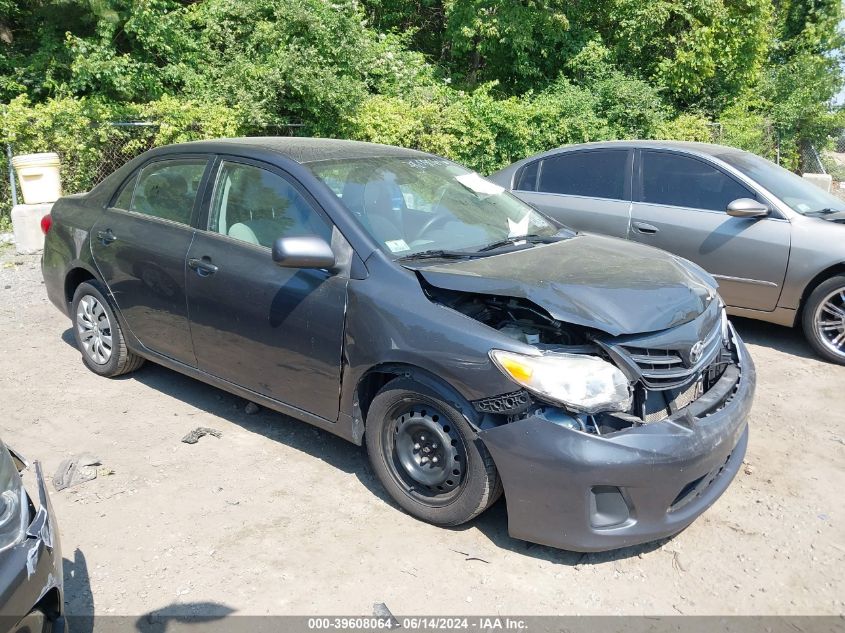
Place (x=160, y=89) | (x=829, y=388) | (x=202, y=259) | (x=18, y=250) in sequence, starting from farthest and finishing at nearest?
(x=160, y=89) < (x=18, y=250) < (x=829, y=388) < (x=202, y=259)

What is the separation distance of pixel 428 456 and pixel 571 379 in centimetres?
84

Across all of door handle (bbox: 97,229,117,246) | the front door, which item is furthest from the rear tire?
the front door

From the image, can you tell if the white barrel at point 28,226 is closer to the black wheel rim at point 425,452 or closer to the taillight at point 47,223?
the taillight at point 47,223

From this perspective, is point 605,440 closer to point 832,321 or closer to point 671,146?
point 832,321

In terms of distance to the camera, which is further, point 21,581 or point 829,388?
point 829,388

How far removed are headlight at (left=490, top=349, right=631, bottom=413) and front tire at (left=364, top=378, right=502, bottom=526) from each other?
1.16ft

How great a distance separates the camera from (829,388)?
5.48 meters

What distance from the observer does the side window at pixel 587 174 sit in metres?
7.05

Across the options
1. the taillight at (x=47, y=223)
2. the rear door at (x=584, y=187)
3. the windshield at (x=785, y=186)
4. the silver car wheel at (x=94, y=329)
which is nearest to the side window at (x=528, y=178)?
the rear door at (x=584, y=187)

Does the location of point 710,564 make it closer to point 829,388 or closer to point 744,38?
point 829,388

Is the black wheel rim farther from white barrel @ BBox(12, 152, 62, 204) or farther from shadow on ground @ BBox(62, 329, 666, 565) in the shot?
white barrel @ BBox(12, 152, 62, 204)

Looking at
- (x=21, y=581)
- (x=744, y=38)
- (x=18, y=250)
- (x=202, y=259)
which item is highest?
(x=744, y=38)

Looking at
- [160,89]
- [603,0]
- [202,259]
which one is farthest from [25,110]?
[603,0]

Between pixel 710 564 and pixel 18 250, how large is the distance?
8.72 metres
